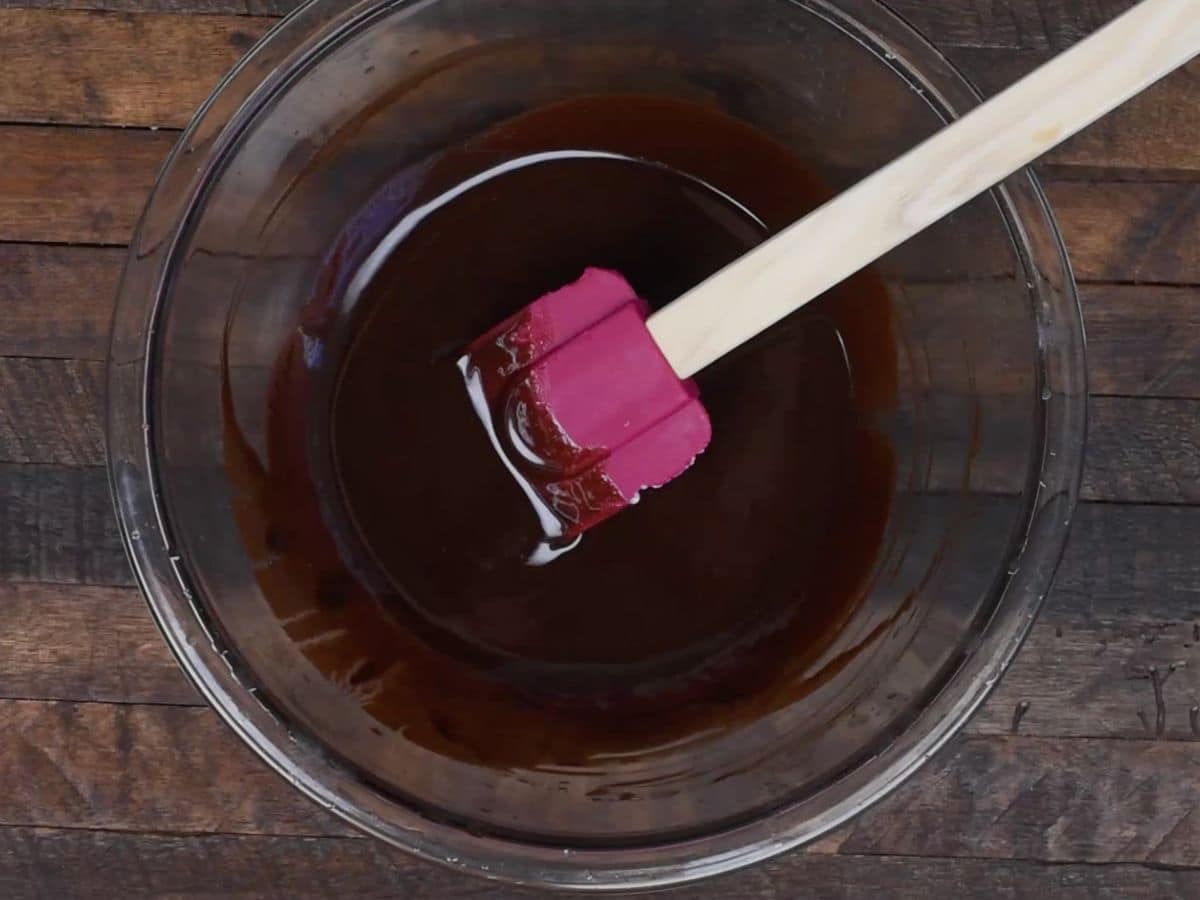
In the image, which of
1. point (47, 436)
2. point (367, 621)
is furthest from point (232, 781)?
point (47, 436)

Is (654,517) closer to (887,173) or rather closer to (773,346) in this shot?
(773,346)

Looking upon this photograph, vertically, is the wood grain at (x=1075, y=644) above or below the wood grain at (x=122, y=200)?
below

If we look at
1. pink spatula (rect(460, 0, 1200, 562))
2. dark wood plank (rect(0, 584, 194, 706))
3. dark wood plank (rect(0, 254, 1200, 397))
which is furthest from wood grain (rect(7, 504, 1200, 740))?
pink spatula (rect(460, 0, 1200, 562))

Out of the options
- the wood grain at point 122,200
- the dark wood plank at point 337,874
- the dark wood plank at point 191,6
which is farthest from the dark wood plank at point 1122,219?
the dark wood plank at point 191,6

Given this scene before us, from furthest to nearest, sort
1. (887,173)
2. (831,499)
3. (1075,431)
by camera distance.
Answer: (831,499) < (1075,431) < (887,173)

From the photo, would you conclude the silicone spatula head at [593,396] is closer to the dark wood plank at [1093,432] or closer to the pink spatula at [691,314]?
the pink spatula at [691,314]

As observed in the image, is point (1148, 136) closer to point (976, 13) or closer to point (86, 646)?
point (976, 13)

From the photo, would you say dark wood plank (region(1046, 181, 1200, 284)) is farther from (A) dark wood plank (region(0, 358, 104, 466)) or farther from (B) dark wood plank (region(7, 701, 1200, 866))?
(A) dark wood plank (region(0, 358, 104, 466))
